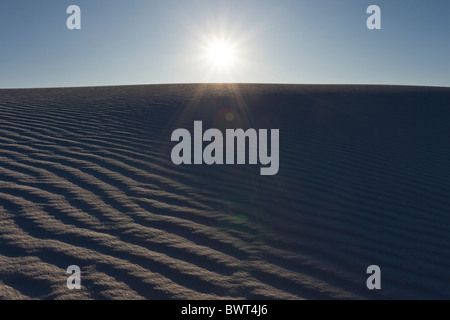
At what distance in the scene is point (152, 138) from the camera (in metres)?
6.38

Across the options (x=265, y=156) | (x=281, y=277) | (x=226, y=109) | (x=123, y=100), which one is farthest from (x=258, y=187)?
(x=123, y=100)

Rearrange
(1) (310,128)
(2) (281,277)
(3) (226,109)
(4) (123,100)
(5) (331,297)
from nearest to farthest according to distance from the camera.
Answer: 1. (5) (331,297)
2. (2) (281,277)
3. (1) (310,128)
4. (3) (226,109)
5. (4) (123,100)

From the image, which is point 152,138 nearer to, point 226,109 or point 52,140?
point 52,140

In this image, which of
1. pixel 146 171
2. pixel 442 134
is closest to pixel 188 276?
pixel 146 171

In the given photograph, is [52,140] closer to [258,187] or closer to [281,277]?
[258,187]

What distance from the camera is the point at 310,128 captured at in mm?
7750

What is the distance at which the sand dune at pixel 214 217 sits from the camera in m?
2.56

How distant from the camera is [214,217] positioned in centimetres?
354

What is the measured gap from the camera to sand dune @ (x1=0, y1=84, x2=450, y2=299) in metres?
2.56

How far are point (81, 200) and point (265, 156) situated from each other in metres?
2.92

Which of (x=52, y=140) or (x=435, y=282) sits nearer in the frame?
(x=435, y=282)

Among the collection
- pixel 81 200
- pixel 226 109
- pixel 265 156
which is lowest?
pixel 81 200

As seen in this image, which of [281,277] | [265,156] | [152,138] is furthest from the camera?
[152,138]

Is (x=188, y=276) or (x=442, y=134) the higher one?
(x=442, y=134)
